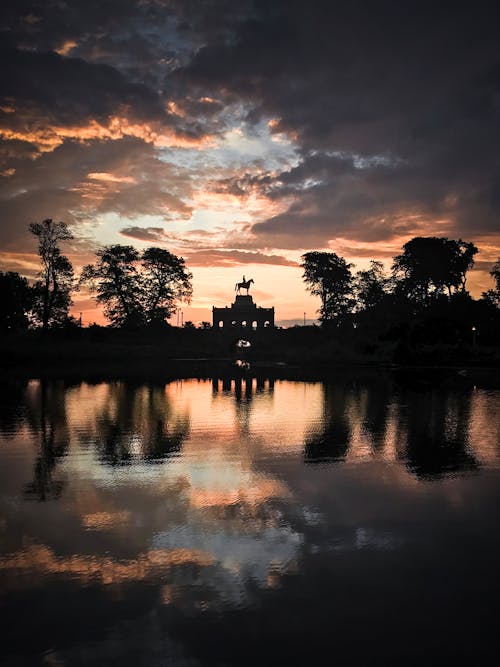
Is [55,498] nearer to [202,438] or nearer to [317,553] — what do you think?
[317,553]

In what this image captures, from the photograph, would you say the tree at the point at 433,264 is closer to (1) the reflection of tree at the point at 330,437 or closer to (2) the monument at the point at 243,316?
(2) the monument at the point at 243,316

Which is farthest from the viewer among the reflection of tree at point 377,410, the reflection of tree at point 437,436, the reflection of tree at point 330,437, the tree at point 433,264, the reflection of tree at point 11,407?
the tree at point 433,264

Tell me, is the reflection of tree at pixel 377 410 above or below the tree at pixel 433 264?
below

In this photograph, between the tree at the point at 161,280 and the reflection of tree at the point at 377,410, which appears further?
the tree at the point at 161,280

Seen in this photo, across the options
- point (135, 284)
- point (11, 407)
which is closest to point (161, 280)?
point (135, 284)

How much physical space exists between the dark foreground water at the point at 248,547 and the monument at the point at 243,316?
76041 mm

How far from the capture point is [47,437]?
14289 millimetres

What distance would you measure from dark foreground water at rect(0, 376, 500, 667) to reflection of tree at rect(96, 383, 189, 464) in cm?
14

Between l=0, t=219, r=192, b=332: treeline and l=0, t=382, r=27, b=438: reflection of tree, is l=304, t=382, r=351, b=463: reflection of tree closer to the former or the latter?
l=0, t=382, r=27, b=438: reflection of tree

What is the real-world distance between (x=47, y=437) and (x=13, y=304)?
6710cm

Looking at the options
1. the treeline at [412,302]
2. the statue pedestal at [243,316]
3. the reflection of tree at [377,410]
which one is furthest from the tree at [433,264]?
the reflection of tree at [377,410]

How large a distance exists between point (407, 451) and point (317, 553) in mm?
6978

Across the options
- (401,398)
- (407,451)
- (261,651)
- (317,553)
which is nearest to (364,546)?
(317,553)

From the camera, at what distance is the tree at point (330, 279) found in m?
94.2
